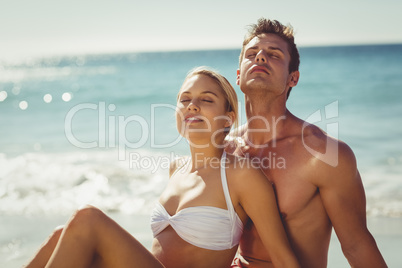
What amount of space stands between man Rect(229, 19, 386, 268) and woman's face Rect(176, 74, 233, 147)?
12.0 inches

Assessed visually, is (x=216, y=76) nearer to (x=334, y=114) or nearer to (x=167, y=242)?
(x=167, y=242)

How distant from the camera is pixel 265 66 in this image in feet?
10.0

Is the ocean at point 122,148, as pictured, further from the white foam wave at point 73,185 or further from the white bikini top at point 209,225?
the white bikini top at point 209,225

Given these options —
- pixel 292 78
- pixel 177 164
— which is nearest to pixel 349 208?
pixel 292 78

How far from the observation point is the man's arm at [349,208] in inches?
107

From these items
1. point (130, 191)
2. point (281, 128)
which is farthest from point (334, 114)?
point (281, 128)

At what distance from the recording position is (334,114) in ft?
40.6

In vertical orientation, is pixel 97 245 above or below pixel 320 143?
below

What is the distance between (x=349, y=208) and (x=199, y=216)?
0.93m

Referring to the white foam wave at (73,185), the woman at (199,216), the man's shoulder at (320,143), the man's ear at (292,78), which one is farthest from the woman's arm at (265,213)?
the white foam wave at (73,185)

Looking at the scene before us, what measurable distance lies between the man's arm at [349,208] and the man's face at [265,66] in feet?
2.16

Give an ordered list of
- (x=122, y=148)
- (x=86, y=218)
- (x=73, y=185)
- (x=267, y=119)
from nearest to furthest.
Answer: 1. (x=86, y=218)
2. (x=267, y=119)
3. (x=73, y=185)
4. (x=122, y=148)

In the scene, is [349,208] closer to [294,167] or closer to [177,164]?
[294,167]

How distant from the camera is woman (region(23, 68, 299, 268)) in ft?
7.89
